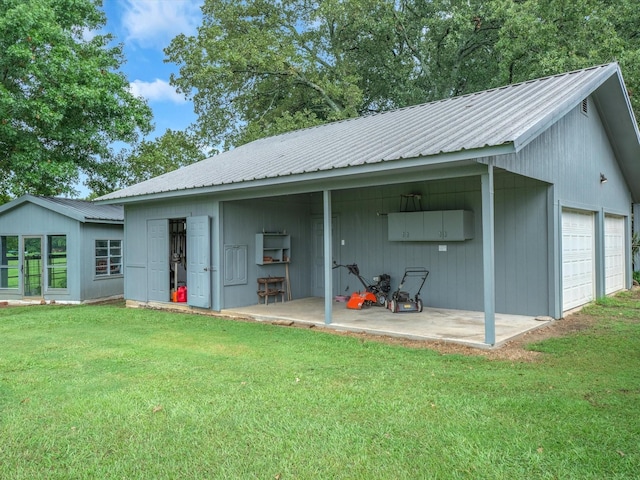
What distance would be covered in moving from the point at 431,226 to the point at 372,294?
1604 millimetres

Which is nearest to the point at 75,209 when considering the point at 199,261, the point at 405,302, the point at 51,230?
the point at 51,230

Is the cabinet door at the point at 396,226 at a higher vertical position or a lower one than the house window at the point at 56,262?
higher

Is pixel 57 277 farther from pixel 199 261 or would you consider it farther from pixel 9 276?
pixel 199 261

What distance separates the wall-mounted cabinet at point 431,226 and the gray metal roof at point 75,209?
6.88 meters

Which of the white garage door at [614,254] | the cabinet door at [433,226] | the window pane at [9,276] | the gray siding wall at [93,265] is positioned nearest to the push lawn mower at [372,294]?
the cabinet door at [433,226]

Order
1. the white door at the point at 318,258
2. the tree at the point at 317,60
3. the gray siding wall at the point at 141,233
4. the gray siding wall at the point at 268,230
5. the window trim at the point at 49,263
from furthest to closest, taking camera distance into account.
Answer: the tree at the point at 317,60, the window trim at the point at 49,263, the white door at the point at 318,258, the gray siding wall at the point at 141,233, the gray siding wall at the point at 268,230

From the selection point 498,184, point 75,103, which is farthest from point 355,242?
point 75,103

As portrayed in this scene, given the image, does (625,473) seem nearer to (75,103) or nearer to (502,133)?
(502,133)

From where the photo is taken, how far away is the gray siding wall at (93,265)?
1089cm

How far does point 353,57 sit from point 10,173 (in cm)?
1401

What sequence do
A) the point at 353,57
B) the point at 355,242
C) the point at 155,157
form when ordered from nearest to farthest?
the point at 355,242
the point at 155,157
the point at 353,57

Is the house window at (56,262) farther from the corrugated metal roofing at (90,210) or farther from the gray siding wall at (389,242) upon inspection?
the gray siding wall at (389,242)

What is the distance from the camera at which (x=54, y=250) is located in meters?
11.1

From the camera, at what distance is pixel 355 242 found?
9.22 meters
